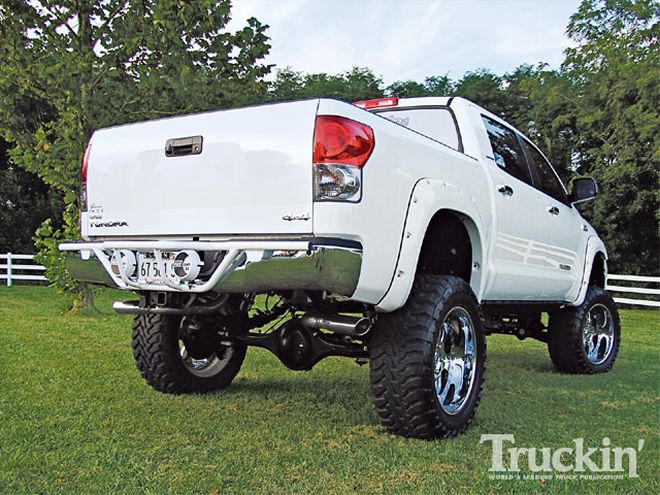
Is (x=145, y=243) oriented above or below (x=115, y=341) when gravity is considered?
above

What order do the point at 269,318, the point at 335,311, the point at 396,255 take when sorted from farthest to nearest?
the point at 269,318 → the point at 335,311 → the point at 396,255

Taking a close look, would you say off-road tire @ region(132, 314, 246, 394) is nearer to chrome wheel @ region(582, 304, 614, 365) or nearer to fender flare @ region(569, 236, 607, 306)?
fender flare @ region(569, 236, 607, 306)

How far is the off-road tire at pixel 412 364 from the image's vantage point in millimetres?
3646

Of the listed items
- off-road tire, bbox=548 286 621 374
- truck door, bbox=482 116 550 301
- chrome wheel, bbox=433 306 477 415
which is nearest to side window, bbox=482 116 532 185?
truck door, bbox=482 116 550 301

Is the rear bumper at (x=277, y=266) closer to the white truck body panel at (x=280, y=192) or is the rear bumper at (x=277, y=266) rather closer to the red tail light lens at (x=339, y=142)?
the white truck body panel at (x=280, y=192)

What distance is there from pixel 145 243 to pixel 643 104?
21.6m

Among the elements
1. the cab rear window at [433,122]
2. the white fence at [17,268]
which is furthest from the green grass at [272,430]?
the white fence at [17,268]

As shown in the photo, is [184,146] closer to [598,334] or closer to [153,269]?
[153,269]

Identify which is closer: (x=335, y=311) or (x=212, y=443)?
(x=212, y=443)

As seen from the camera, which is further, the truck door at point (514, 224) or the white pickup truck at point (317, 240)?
the truck door at point (514, 224)

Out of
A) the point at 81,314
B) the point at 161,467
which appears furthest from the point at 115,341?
the point at 161,467

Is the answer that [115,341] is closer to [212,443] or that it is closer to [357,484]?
[212,443]

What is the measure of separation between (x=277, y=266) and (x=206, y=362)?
7.55ft

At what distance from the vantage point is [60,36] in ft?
34.8
